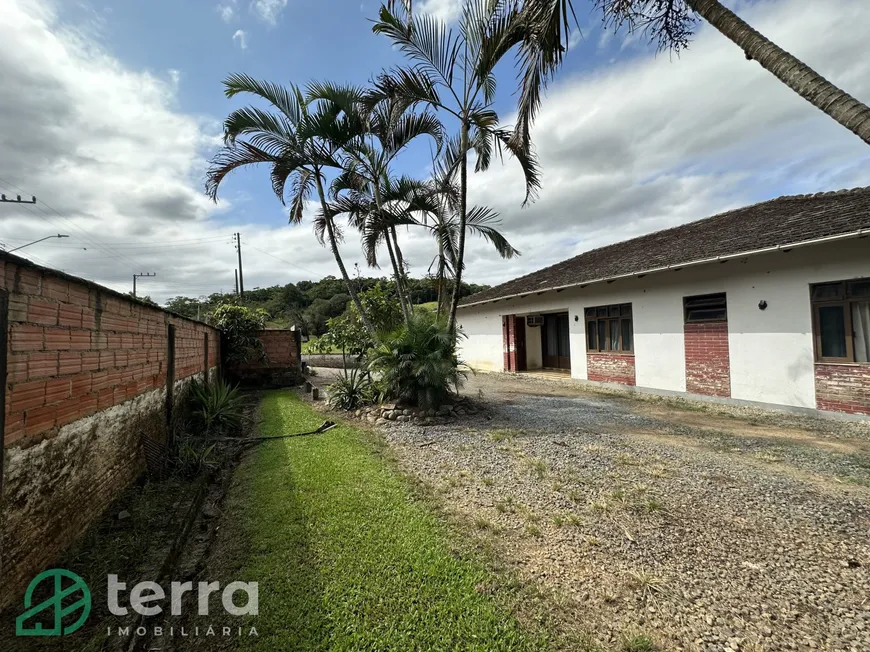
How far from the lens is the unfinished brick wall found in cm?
1280

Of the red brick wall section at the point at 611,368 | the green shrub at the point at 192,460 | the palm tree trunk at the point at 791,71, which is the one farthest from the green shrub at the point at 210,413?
the red brick wall section at the point at 611,368

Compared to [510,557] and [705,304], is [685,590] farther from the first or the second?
[705,304]

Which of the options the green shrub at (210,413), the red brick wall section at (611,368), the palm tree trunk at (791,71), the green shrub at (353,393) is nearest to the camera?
the palm tree trunk at (791,71)

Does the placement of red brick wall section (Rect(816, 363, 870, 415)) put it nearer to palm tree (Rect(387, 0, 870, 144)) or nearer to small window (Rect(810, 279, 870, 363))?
small window (Rect(810, 279, 870, 363))

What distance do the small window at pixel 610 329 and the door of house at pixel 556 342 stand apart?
2.33 m

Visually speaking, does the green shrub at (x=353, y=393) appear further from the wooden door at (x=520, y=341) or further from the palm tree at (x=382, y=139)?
the wooden door at (x=520, y=341)

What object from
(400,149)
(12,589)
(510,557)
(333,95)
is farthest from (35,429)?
(400,149)

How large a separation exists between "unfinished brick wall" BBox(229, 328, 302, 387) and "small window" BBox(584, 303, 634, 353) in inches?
383

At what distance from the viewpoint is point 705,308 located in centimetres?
887

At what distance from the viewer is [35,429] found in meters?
2.38

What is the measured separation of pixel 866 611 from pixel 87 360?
535 centimetres

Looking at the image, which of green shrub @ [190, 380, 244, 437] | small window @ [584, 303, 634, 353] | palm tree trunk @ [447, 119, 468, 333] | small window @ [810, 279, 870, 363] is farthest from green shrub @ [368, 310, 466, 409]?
small window @ [810, 279, 870, 363]

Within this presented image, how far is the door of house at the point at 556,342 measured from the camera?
47.8ft

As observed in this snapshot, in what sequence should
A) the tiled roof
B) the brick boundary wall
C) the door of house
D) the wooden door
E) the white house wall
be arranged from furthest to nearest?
the wooden door, the door of house, the white house wall, the tiled roof, the brick boundary wall
